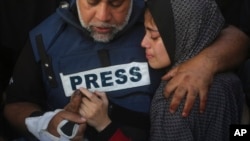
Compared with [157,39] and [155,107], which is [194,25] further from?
[155,107]

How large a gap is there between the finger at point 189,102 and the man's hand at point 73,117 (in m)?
0.46

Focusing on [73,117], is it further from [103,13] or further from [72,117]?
[103,13]

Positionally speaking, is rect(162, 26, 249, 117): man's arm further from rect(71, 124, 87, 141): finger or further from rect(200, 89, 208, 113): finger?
rect(71, 124, 87, 141): finger

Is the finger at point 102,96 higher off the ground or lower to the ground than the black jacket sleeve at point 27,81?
lower

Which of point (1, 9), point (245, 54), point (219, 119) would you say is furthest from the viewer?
point (1, 9)

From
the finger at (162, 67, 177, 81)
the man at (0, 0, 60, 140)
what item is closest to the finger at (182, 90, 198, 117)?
the finger at (162, 67, 177, 81)

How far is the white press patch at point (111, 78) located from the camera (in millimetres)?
2221

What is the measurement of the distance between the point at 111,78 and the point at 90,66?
122 mm

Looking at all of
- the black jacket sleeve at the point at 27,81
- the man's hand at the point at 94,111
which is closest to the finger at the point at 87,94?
the man's hand at the point at 94,111

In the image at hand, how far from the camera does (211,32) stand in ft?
6.50

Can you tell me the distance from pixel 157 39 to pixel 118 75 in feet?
1.07

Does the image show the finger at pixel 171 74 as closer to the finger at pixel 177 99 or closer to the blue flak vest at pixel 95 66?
the finger at pixel 177 99

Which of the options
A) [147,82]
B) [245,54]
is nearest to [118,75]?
[147,82]

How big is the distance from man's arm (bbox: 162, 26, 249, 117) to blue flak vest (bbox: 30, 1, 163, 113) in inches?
10.7
